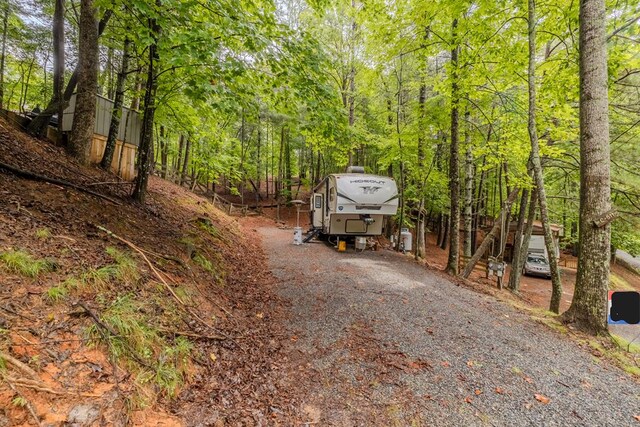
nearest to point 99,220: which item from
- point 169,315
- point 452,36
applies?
point 169,315

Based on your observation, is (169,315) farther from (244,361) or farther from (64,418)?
(64,418)

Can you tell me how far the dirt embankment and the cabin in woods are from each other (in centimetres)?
305

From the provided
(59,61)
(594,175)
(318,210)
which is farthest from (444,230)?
(59,61)

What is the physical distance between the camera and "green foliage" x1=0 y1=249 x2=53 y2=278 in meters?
2.53

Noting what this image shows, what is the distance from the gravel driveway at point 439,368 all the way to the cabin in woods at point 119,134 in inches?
272

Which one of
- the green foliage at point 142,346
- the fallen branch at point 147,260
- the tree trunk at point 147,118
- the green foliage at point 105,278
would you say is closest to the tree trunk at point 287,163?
the tree trunk at point 147,118

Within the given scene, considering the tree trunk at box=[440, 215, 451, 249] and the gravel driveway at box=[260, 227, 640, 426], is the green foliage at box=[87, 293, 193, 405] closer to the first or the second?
the gravel driveway at box=[260, 227, 640, 426]

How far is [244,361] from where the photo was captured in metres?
3.28

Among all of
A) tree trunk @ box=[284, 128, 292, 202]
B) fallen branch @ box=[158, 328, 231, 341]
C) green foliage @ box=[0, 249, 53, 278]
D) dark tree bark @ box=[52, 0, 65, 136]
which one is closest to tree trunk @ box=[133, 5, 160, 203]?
dark tree bark @ box=[52, 0, 65, 136]

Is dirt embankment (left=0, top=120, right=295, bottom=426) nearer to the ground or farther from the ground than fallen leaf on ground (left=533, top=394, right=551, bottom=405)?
farther from the ground

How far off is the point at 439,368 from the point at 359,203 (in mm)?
7617

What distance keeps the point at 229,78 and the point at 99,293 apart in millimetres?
3453

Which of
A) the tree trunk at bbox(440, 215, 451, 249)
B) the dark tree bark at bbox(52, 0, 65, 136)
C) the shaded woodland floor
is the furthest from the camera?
the tree trunk at bbox(440, 215, 451, 249)

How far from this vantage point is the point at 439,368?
329 cm
